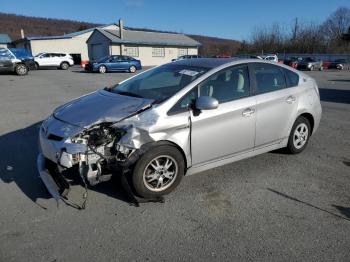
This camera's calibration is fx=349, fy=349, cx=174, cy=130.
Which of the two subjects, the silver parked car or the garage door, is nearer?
the silver parked car

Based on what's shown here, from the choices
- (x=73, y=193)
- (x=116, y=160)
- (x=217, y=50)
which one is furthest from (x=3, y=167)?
(x=217, y=50)

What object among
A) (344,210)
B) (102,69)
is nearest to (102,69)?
(102,69)

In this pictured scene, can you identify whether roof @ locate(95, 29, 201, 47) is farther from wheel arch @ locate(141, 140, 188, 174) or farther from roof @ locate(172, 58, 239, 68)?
wheel arch @ locate(141, 140, 188, 174)

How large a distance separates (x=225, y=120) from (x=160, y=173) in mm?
1113

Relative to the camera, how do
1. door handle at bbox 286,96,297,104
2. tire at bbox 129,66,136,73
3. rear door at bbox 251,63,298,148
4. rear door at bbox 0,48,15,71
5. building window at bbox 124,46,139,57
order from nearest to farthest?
rear door at bbox 251,63,298,148 → door handle at bbox 286,96,297,104 → rear door at bbox 0,48,15,71 → tire at bbox 129,66,136,73 → building window at bbox 124,46,139,57

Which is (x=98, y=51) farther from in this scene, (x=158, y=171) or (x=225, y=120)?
(x=158, y=171)

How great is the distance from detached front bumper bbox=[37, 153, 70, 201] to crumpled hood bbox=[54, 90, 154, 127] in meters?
0.61

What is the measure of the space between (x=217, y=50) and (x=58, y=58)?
166 ft

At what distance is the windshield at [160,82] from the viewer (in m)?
4.52

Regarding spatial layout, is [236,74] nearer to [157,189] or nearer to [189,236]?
[157,189]

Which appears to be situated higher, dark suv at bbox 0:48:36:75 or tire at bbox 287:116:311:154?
dark suv at bbox 0:48:36:75

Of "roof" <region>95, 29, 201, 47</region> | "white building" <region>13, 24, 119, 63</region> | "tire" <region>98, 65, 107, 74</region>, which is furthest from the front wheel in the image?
"white building" <region>13, 24, 119, 63</region>

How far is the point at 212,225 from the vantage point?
143 inches

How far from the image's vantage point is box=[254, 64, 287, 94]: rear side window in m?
5.07
